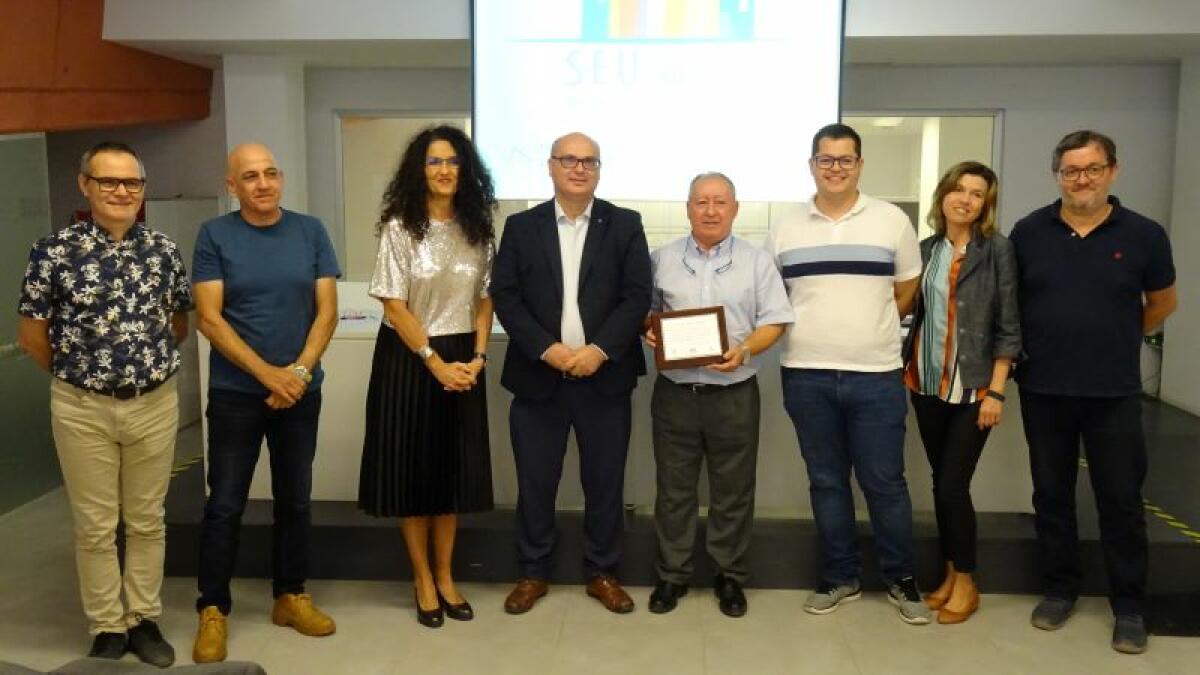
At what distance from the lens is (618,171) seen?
16.3 ft

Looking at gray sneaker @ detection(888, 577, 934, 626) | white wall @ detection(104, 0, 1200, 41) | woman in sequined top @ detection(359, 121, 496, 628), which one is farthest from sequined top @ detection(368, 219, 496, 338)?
white wall @ detection(104, 0, 1200, 41)

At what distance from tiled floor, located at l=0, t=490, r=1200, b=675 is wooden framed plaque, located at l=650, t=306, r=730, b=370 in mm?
883

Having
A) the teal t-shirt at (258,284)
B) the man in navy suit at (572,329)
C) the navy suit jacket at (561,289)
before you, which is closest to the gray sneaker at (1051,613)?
the man in navy suit at (572,329)

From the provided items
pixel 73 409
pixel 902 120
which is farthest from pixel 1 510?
pixel 902 120

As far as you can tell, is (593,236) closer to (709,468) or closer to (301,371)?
(709,468)

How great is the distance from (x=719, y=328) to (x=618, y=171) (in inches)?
70.9

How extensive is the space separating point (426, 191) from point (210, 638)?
1.51 m

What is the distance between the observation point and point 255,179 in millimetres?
3191

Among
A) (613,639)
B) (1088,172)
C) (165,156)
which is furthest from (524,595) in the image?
(165,156)

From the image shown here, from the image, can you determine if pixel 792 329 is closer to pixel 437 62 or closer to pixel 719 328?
→ pixel 719 328

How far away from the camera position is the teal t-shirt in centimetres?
321

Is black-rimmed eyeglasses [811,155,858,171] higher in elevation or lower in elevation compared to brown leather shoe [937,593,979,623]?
Answer: higher

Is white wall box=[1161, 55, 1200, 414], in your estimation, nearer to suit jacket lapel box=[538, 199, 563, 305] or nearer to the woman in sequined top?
suit jacket lapel box=[538, 199, 563, 305]

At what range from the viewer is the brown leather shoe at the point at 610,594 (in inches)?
142
